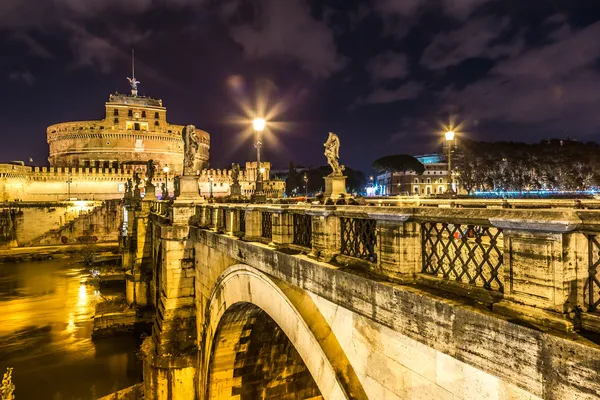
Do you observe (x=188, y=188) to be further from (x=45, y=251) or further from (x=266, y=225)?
(x=45, y=251)

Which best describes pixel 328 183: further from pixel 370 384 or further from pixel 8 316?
pixel 8 316

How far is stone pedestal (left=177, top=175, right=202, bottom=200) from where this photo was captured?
12805mm

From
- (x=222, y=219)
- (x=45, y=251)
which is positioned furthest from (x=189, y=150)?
(x=45, y=251)

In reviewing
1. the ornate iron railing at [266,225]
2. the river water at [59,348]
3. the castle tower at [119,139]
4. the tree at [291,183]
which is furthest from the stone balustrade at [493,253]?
the tree at [291,183]

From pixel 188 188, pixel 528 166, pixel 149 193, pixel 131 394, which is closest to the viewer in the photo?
pixel 188 188

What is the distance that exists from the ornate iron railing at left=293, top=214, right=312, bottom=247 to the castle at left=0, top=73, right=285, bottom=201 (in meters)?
62.4

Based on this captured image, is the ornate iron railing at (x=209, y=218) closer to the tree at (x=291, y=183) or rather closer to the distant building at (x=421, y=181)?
the distant building at (x=421, y=181)

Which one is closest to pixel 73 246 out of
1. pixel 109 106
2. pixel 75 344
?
pixel 75 344

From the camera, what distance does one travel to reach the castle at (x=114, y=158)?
2655 inches

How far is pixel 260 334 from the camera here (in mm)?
11062

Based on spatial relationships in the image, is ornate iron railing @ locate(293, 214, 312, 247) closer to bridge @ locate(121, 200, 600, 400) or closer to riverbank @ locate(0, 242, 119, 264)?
bridge @ locate(121, 200, 600, 400)

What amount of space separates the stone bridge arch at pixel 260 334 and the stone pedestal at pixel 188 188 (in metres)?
3.95

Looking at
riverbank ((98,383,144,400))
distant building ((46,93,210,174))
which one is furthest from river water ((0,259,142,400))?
distant building ((46,93,210,174))

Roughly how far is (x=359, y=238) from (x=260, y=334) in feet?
22.8
